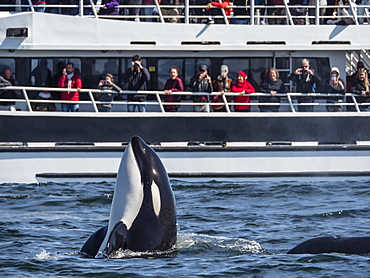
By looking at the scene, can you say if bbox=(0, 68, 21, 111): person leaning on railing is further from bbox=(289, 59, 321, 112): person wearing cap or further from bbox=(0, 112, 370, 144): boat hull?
bbox=(289, 59, 321, 112): person wearing cap

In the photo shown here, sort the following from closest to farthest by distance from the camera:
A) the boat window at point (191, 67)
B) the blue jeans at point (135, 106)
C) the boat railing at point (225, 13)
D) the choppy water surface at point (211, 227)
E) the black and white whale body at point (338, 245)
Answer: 1. the choppy water surface at point (211, 227)
2. the black and white whale body at point (338, 245)
3. the blue jeans at point (135, 106)
4. the boat railing at point (225, 13)
5. the boat window at point (191, 67)

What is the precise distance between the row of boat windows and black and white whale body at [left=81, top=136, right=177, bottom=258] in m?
9.89

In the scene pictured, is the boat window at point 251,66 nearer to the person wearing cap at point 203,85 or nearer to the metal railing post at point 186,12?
the person wearing cap at point 203,85

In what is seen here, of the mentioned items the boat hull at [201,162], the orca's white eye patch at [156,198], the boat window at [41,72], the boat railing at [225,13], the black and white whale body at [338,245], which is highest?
the boat railing at [225,13]

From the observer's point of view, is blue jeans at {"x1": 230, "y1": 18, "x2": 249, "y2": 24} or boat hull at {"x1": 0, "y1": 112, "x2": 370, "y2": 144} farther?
blue jeans at {"x1": 230, "y1": 18, "x2": 249, "y2": 24}

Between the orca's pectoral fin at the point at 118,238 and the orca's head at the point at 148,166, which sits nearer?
the orca's pectoral fin at the point at 118,238

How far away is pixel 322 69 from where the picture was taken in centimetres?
1864

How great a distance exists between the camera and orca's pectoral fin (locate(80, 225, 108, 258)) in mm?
8773

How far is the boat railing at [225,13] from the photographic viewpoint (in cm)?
1808

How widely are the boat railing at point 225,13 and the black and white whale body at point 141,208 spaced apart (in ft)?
31.3

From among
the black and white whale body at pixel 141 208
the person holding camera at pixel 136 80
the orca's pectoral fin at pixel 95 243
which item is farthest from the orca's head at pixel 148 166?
the person holding camera at pixel 136 80

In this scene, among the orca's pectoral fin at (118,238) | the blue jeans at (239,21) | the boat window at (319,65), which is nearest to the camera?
the orca's pectoral fin at (118,238)

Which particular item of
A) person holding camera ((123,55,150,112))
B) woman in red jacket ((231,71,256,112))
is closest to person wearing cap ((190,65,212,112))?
woman in red jacket ((231,71,256,112))

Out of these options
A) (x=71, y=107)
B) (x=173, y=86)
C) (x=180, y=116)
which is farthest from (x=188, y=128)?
(x=71, y=107)
